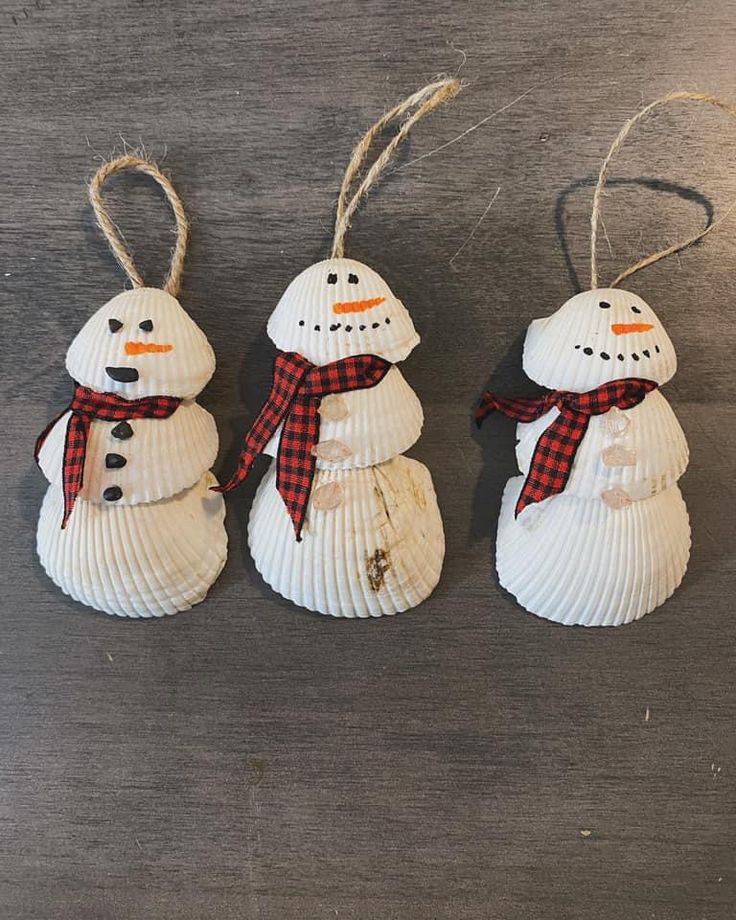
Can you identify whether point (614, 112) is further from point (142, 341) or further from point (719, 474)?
point (142, 341)

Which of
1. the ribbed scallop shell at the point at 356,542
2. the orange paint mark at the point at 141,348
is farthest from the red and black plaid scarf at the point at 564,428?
the orange paint mark at the point at 141,348

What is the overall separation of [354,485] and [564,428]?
0.71 feet

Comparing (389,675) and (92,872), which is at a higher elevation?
(389,675)

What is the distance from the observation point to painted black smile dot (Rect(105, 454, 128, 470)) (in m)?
0.69

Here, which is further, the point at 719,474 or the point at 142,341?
the point at 719,474

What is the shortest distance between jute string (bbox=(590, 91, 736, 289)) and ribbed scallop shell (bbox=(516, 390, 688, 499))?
0.46 feet

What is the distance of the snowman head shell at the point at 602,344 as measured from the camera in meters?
0.68

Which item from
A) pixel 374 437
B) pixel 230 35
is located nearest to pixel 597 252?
pixel 374 437

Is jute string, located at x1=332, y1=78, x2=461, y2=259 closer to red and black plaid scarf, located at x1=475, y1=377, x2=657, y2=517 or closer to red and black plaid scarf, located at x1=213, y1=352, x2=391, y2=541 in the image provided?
red and black plaid scarf, located at x1=213, y1=352, x2=391, y2=541

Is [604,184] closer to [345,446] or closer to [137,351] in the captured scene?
[345,446]

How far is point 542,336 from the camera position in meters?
0.71

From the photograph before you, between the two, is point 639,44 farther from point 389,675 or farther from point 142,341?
point 389,675

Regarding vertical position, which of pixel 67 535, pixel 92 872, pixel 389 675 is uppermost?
pixel 67 535

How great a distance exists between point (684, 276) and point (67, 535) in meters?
0.71
